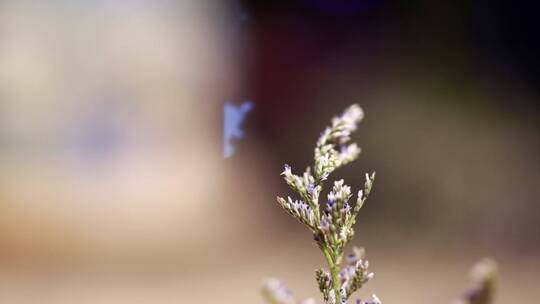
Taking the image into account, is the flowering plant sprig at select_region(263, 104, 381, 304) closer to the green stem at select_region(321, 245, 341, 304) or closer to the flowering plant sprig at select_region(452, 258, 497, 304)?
the green stem at select_region(321, 245, 341, 304)

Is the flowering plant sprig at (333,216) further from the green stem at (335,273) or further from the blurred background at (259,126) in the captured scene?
the blurred background at (259,126)

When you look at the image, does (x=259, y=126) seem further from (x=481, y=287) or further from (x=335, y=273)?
(x=481, y=287)

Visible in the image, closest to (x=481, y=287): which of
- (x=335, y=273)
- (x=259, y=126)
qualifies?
(x=335, y=273)

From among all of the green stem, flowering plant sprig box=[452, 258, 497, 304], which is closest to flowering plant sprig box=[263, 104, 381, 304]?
the green stem

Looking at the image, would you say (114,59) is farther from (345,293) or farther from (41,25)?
(345,293)

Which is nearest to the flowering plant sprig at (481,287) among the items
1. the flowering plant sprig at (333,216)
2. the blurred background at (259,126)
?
the flowering plant sprig at (333,216)
